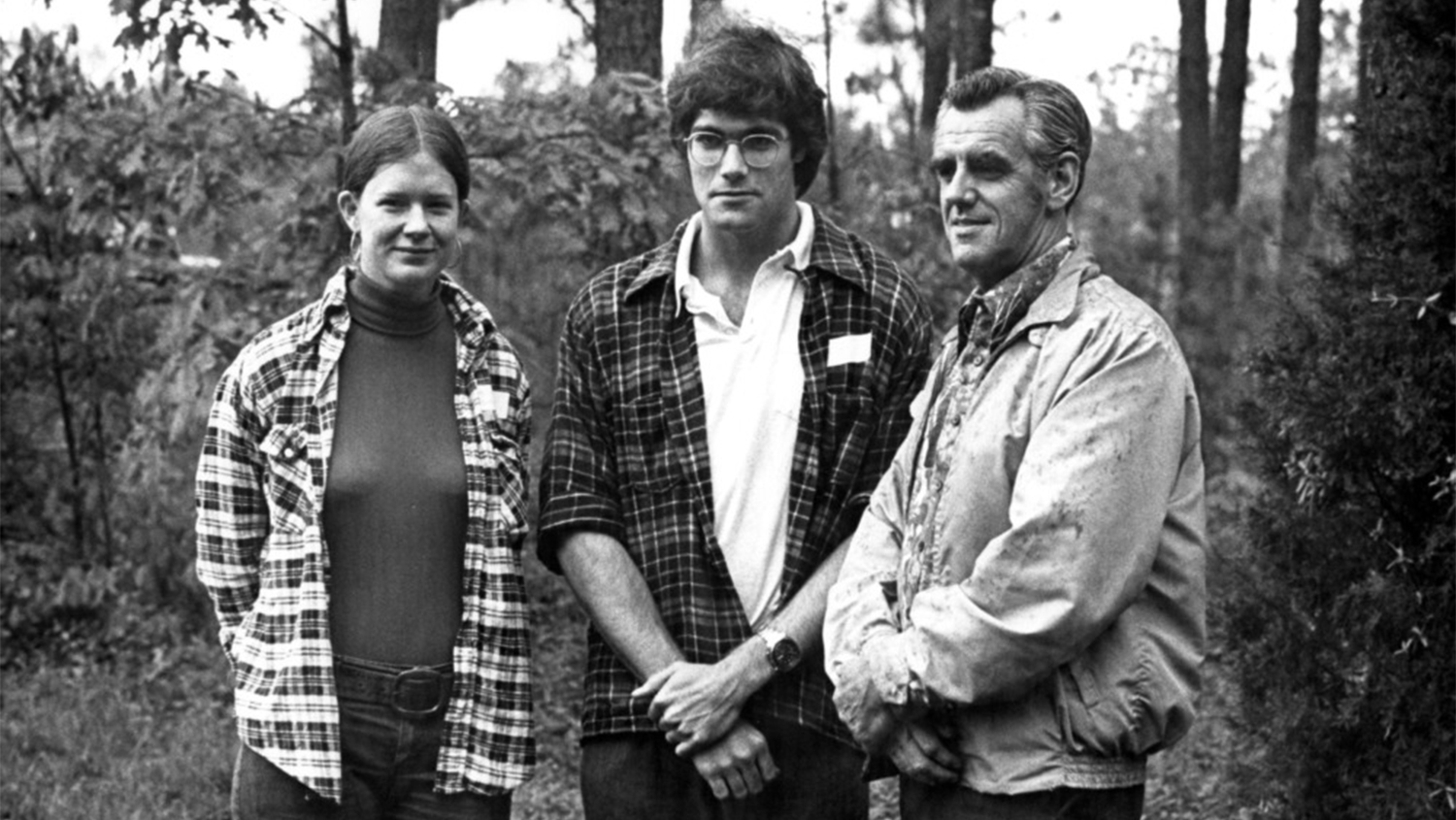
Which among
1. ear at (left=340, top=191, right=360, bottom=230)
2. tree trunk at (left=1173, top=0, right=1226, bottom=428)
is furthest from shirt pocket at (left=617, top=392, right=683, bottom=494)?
tree trunk at (left=1173, top=0, right=1226, bottom=428)

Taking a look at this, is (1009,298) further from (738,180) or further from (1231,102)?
(1231,102)

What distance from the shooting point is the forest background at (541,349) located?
4449 millimetres

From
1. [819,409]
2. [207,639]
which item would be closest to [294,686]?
[819,409]

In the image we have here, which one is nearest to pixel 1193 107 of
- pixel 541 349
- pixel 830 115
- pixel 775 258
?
pixel 830 115

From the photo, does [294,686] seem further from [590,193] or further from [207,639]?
[207,639]

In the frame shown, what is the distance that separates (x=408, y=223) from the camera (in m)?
3.55

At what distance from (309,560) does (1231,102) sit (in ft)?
43.4

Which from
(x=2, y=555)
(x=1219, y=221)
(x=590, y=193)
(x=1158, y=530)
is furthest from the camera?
(x=1219, y=221)

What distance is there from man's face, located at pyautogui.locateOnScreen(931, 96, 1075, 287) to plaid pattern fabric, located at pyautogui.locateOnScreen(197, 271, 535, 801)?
3.64 ft

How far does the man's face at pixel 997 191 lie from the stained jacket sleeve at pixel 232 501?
1453mm

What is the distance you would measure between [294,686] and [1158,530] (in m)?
1.64

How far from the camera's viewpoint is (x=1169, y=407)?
111 inches

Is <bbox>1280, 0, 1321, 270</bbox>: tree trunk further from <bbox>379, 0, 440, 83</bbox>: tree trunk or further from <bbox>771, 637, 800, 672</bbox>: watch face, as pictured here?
<bbox>771, 637, 800, 672</bbox>: watch face

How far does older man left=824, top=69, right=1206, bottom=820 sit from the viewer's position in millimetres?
2756
